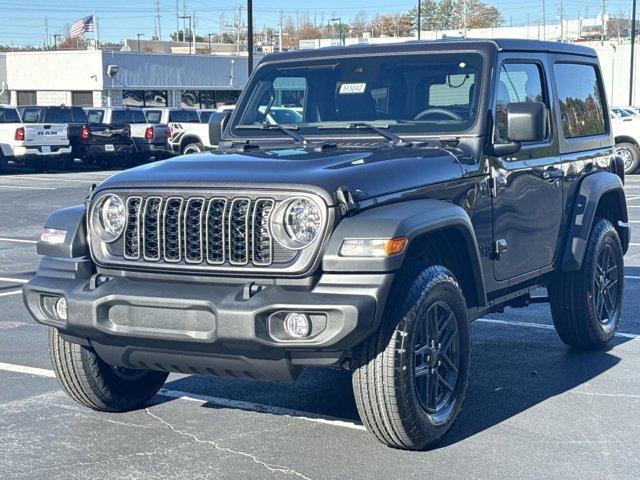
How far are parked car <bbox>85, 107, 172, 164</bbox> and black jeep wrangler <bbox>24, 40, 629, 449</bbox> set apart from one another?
24485 millimetres

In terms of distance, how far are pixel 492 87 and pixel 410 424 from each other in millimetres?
2254

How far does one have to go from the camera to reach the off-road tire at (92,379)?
18.9 feet

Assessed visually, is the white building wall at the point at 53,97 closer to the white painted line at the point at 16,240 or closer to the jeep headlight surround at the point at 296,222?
the white painted line at the point at 16,240

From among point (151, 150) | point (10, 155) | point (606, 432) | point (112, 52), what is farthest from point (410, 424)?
point (112, 52)

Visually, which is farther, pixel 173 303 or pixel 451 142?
pixel 451 142

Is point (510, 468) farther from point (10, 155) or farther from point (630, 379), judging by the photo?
point (10, 155)

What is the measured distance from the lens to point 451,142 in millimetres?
6168

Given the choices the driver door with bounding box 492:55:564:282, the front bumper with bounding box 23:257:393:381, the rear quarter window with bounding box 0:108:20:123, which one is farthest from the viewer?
the rear quarter window with bounding box 0:108:20:123

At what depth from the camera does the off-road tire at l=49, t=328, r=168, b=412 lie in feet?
18.9

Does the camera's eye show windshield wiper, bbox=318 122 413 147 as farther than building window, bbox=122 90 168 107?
No

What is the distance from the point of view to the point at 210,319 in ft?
16.1

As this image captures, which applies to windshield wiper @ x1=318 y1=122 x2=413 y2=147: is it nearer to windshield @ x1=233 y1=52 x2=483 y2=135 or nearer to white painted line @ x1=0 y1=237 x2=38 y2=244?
windshield @ x1=233 y1=52 x2=483 y2=135

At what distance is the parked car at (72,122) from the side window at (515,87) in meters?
23.2

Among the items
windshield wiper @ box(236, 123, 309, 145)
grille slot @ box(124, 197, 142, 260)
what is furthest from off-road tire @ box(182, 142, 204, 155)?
grille slot @ box(124, 197, 142, 260)
